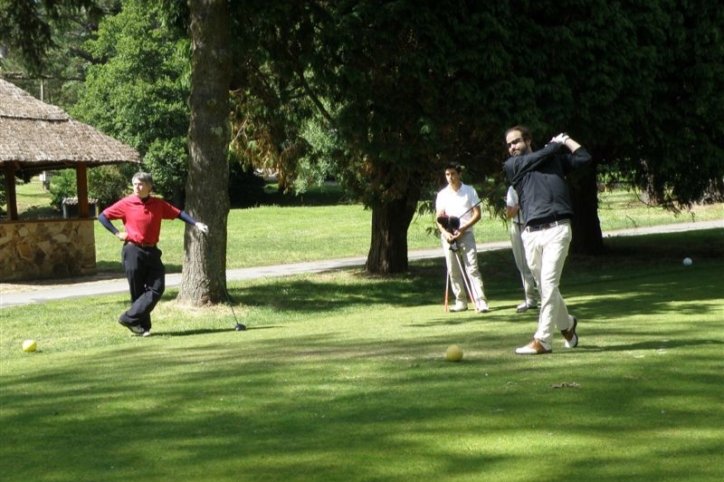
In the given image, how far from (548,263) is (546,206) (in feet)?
1.71

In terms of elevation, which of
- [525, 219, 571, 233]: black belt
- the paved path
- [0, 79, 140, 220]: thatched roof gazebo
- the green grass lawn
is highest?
[0, 79, 140, 220]: thatched roof gazebo

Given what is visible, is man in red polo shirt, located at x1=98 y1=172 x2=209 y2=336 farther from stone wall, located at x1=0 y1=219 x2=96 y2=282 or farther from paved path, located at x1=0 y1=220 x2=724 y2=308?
stone wall, located at x1=0 y1=219 x2=96 y2=282

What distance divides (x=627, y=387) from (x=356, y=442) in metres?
2.54

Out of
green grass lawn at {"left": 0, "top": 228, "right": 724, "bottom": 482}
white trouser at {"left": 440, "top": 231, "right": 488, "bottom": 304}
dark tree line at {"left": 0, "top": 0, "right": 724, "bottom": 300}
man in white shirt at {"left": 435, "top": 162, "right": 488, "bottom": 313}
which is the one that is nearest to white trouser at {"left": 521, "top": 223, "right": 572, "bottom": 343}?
green grass lawn at {"left": 0, "top": 228, "right": 724, "bottom": 482}

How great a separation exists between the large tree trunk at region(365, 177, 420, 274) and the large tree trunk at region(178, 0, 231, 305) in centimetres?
585

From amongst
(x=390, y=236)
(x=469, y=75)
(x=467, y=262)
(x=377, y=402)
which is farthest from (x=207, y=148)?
(x=377, y=402)

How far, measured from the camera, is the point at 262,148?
985 inches

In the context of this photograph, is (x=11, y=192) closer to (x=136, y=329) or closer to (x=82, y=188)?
(x=82, y=188)

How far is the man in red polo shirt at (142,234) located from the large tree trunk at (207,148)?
11.9 ft

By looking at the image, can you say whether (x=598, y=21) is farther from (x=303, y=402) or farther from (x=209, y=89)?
(x=303, y=402)

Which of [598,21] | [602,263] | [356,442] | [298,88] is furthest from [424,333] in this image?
[602,263]

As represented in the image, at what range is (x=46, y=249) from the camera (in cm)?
2680

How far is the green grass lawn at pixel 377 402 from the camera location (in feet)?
22.1

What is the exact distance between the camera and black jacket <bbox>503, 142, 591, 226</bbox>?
1038 centimetres
